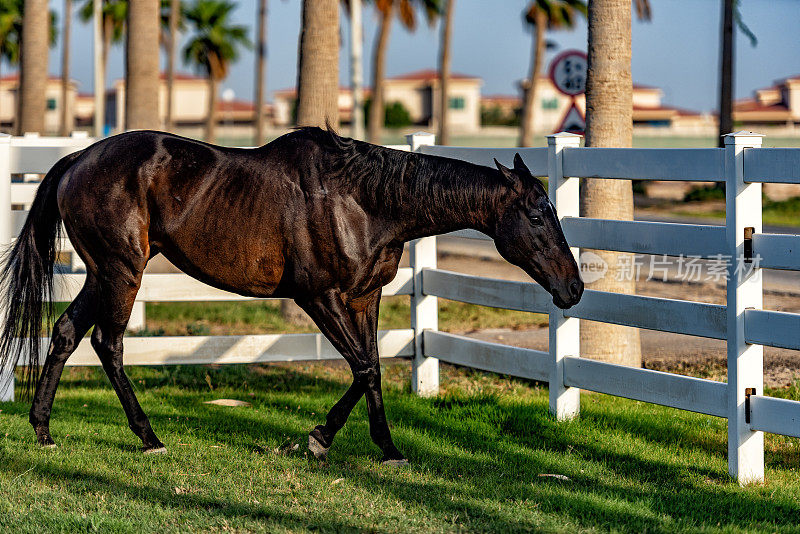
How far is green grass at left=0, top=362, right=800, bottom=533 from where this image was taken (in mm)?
4750

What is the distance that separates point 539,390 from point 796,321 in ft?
10.3

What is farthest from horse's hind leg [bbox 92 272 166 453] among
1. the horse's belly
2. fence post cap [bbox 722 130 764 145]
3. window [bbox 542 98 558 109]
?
window [bbox 542 98 558 109]

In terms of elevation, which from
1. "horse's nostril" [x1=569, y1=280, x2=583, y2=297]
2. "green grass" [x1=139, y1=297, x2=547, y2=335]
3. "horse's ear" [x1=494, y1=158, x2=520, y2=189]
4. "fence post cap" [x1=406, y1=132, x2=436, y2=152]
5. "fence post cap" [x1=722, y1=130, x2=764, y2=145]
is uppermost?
"fence post cap" [x1=406, y1=132, x2=436, y2=152]

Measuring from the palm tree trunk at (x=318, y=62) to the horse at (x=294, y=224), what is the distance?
5.04 meters

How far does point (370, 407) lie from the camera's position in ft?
19.6

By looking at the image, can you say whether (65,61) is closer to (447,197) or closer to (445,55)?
(445,55)

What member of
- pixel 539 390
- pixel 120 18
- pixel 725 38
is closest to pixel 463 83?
pixel 120 18

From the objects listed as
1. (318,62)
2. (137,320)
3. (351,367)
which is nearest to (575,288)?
(351,367)

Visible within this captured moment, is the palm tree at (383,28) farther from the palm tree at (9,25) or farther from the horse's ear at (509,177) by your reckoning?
the horse's ear at (509,177)

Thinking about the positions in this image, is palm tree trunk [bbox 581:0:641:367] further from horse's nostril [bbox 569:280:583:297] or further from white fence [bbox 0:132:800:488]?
horse's nostril [bbox 569:280:583:297]

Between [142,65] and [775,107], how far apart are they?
223ft

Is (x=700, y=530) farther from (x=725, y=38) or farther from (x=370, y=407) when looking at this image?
(x=725, y=38)

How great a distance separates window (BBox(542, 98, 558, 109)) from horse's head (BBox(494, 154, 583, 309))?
88708 millimetres

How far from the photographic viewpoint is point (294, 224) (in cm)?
585
